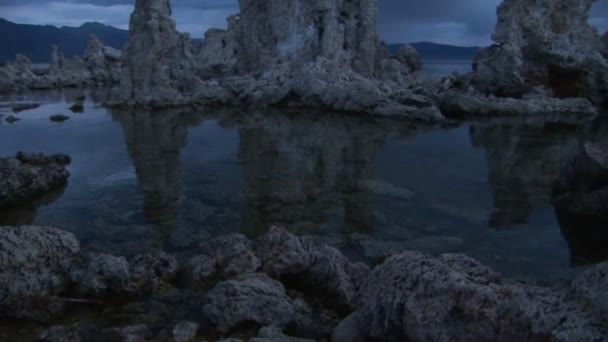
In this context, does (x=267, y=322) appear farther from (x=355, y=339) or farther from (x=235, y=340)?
(x=355, y=339)

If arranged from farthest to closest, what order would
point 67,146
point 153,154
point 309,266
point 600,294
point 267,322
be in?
point 67,146 < point 153,154 < point 309,266 < point 267,322 < point 600,294

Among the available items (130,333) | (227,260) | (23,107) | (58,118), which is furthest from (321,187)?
(23,107)

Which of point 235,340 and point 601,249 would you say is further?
point 601,249

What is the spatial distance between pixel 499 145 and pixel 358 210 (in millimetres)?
12291

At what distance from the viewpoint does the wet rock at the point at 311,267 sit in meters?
7.41

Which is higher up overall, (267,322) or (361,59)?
(361,59)

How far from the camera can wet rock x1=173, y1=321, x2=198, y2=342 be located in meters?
6.15

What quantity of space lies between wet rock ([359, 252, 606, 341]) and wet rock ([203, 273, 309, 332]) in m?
1.28

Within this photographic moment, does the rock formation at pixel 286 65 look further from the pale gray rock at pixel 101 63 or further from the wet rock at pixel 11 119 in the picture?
the pale gray rock at pixel 101 63

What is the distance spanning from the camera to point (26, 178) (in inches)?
528

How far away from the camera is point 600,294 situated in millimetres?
4426

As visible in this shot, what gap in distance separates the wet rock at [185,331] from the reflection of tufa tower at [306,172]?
4.43m

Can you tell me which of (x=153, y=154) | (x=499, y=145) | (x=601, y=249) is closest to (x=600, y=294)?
(x=601, y=249)

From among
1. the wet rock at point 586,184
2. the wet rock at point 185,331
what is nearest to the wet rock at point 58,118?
the wet rock at point 586,184
